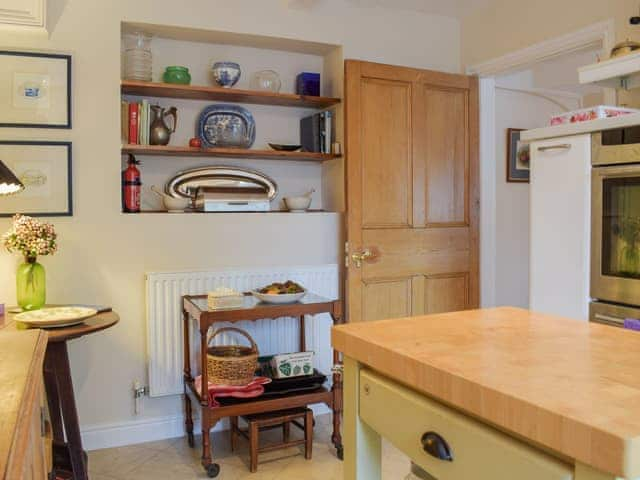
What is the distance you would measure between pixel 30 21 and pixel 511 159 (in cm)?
329

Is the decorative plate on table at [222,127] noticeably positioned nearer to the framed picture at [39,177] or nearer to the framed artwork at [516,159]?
the framed picture at [39,177]

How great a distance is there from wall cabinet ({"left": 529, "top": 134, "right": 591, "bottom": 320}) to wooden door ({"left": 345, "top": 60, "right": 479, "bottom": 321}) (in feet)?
3.06

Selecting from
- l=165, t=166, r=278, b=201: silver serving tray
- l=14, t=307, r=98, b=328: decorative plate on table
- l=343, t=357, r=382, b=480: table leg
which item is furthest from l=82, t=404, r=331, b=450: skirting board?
l=343, t=357, r=382, b=480: table leg

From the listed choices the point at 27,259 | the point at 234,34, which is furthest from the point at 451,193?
the point at 27,259

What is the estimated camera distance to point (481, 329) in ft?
3.79

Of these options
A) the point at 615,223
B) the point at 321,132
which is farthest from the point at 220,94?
the point at 615,223

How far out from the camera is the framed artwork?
4.38 m

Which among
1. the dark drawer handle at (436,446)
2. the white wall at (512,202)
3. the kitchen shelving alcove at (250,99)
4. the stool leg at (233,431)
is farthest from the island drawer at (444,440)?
the white wall at (512,202)

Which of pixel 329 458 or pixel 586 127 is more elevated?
pixel 586 127

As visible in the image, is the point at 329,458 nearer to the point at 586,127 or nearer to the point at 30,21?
the point at 586,127

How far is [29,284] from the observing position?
2523 mm

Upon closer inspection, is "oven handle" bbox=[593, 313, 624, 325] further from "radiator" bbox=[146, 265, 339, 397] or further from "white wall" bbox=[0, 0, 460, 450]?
"white wall" bbox=[0, 0, 460, 450]

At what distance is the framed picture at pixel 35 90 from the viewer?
2732 millimetres

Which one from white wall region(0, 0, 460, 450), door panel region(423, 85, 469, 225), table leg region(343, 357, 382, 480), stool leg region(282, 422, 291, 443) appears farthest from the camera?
door panel region(423, 85, 469, 225)
